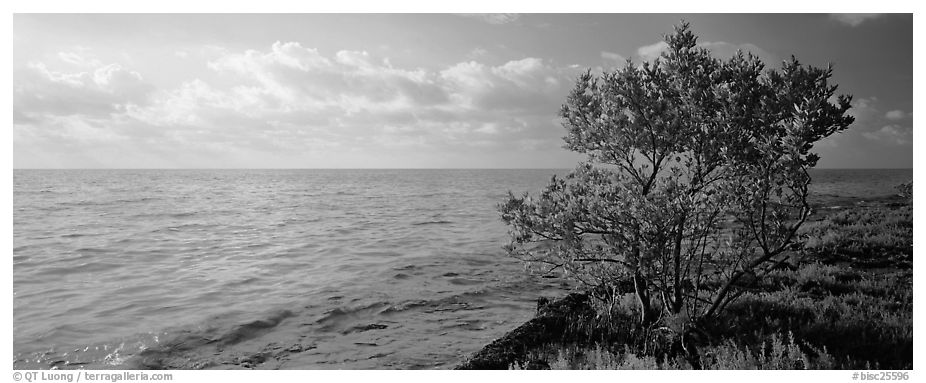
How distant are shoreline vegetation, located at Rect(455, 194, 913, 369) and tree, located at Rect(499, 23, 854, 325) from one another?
43.9 inches

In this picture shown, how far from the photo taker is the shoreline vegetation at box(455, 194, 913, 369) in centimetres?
1052

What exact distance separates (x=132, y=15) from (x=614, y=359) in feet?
52.9

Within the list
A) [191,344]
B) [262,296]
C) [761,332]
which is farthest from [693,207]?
[262,296]

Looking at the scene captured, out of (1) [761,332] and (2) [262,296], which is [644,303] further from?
(2) [262,296]

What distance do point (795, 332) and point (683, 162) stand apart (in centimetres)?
469

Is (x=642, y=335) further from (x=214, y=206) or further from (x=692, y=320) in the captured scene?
(x=214, y=206)

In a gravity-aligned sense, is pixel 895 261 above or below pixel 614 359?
above

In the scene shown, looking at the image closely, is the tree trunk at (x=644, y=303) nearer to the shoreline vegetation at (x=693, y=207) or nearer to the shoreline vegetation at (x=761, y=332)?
the shoreline vegetation at (x=693, y=207)

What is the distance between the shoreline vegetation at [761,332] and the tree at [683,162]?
1.11 metres

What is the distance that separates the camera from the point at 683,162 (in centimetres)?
1045

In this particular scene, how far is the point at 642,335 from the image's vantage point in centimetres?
1212

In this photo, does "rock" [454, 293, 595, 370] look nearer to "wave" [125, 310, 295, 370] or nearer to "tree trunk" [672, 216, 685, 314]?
"tree trunk" [672, 216, 685, 314]
